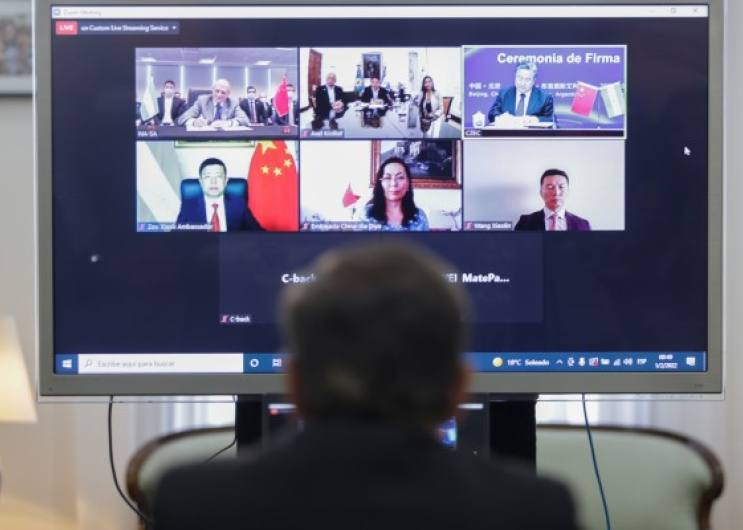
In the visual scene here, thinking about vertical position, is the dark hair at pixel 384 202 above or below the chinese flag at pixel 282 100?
below

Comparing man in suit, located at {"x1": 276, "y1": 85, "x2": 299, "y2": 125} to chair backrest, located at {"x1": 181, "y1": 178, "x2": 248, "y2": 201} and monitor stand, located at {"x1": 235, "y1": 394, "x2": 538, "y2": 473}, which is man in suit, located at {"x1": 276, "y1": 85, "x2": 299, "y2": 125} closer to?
chair backrest, located at {"x1": 181, "y1": 178, "x2": 248, "y2": 201}

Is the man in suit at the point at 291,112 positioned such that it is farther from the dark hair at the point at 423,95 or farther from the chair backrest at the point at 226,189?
the dark hair at the point at 423,95

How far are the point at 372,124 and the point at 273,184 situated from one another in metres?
0.27

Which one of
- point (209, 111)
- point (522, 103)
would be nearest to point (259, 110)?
point (209, 111)

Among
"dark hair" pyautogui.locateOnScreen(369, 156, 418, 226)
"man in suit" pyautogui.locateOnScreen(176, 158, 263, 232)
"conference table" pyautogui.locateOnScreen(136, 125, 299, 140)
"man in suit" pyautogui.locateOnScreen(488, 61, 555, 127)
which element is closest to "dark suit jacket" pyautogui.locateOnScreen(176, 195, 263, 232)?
"man in suit" pyautogui.locateOnScreen(176, 158, 263, 232)

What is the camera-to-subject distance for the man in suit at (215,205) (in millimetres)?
2627

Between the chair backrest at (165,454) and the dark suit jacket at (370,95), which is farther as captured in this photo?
the chair backrest at (165,454)

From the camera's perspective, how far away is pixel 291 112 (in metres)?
2.63

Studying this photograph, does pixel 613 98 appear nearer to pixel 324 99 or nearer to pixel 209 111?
pixel 324 99

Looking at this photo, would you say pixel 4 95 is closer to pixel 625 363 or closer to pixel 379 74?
pixel 379 74

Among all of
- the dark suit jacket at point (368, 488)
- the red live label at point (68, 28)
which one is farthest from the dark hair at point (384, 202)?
the dark suit jacket at point (368, 488)

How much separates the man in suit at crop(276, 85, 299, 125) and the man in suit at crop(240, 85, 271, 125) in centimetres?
3

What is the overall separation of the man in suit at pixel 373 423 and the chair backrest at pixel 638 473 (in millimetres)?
2551

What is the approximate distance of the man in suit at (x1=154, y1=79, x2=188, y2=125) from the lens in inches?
104
